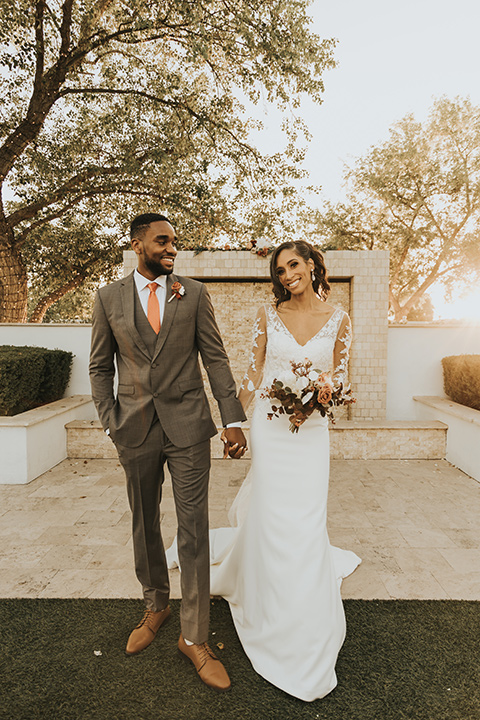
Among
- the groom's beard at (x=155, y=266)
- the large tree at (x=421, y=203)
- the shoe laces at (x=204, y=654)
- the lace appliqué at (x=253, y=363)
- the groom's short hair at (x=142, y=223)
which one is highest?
the large tree at (x=421, y=203)

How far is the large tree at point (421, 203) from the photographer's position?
19.1 metres

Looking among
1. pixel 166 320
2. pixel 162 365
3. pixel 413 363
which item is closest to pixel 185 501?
pixel 162 365

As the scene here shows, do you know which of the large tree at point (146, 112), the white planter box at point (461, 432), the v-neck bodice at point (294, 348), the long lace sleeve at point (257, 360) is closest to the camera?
the v-neck bodice at point (294, 348)

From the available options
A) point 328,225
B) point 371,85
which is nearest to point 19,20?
point 371,85

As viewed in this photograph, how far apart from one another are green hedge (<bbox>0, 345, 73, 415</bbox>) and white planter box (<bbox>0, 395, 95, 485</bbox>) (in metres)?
0.21

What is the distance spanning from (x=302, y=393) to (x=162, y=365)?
2.60 ft

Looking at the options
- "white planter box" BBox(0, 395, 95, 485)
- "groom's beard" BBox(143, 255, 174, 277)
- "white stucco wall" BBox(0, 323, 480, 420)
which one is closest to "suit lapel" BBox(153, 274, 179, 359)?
"groom's beard" BBox(143, 255, 174, 277)

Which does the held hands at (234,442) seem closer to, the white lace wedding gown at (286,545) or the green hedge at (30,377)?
the white lace wedding gown at (286,545)

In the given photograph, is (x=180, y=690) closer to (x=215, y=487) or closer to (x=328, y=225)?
(x=215, y=487)

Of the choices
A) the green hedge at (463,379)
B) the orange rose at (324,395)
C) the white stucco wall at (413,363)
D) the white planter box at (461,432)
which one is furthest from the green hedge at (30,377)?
the green hedge at (463,379)

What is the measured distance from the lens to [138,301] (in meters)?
2.50

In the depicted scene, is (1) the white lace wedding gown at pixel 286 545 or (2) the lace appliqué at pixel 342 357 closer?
(1) the white lace wedding gown at pixel 286 545

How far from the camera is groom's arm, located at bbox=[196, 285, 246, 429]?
2.56m

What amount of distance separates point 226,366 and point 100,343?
28.0 inches
